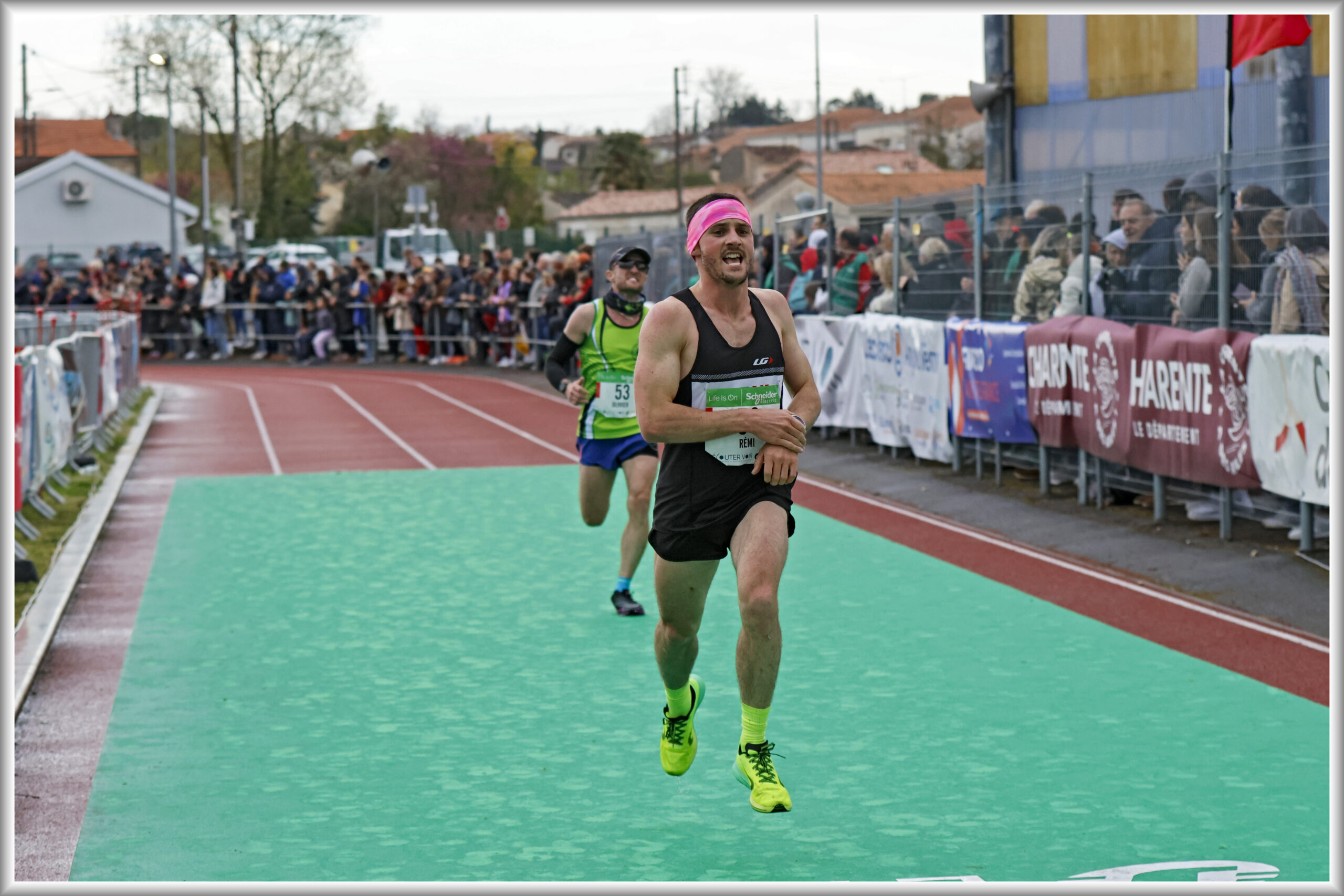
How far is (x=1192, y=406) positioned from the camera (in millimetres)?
11086

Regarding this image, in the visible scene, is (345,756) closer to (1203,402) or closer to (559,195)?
(1203,402)

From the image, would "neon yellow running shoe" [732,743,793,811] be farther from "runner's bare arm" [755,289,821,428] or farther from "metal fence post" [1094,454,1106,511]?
"metal fence post" [1094,454,1106,511]

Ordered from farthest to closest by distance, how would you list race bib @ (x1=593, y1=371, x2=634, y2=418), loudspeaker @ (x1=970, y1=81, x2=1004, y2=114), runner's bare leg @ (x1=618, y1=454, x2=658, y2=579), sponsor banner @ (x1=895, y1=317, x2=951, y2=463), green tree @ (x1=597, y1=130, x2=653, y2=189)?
green tree @ (x1=597, y1=130, x2=653, y2=189) < loudspeaker @ (x1=970, y1=81, x2=1004, y2=114) < sponsor banner @ (x1=895, y1=317, x2=951, y2=463) < race bib @ (x1=593, y1=371, x2=634, y2=418) < runner's bare leg @ (x1=618, y1=454, x2=658, y2=579)

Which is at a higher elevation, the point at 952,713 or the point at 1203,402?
the point at 1203,402

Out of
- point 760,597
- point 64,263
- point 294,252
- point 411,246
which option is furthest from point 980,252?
point 64,263

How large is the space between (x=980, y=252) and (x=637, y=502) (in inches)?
260

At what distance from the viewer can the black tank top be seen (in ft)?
18.5

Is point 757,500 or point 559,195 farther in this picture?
point 559,195

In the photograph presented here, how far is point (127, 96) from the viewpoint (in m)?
59.7

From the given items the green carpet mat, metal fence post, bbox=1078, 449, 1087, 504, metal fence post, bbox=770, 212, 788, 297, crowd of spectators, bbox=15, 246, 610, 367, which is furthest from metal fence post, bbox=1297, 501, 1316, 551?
crowd of spectators, bbox=15, 246, 610, 367

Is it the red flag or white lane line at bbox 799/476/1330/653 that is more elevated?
the red flag

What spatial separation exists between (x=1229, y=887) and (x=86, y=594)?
7.93m

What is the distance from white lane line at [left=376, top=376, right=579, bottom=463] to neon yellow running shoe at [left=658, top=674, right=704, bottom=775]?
10.8 metres

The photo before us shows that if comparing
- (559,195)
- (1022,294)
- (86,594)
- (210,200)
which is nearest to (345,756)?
(86,594)
